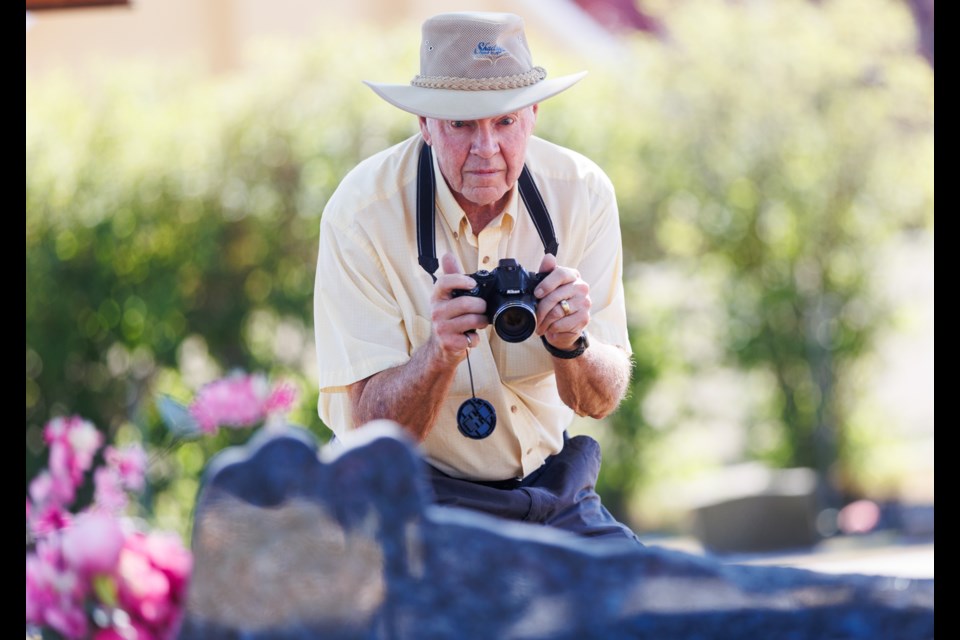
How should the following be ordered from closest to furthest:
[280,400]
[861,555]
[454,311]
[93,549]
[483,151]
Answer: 1. [93,549]
2. [454,311]
3. [483,151]
4. [280,400]
5. [861,555]

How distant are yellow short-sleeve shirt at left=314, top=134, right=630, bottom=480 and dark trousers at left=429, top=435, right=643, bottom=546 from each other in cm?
4

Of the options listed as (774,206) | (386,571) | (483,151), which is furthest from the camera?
(774,206)

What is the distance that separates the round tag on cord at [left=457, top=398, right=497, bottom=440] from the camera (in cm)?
284

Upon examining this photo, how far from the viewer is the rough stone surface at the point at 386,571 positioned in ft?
5.01

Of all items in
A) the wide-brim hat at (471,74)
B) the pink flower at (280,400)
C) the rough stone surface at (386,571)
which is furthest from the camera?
the pink flower at (280,400)

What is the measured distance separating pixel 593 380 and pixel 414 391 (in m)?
0.40

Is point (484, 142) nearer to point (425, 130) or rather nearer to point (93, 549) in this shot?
point (425, 130)

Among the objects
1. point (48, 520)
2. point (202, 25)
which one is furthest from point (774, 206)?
point (48, 520)

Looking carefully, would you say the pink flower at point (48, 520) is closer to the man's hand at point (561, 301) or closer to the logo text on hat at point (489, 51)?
the man's hand at point (561, 301)

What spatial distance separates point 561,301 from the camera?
2590 millimetres

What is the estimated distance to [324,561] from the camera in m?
1.54

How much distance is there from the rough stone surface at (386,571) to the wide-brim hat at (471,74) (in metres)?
1.39

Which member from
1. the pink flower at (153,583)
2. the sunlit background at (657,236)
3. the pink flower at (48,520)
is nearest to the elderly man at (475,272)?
the pink flower at (48,520)

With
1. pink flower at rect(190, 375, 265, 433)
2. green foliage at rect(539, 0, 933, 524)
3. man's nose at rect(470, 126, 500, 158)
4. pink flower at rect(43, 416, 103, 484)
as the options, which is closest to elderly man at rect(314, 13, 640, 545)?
man's nose at rect(470, 126, 500, 158)
